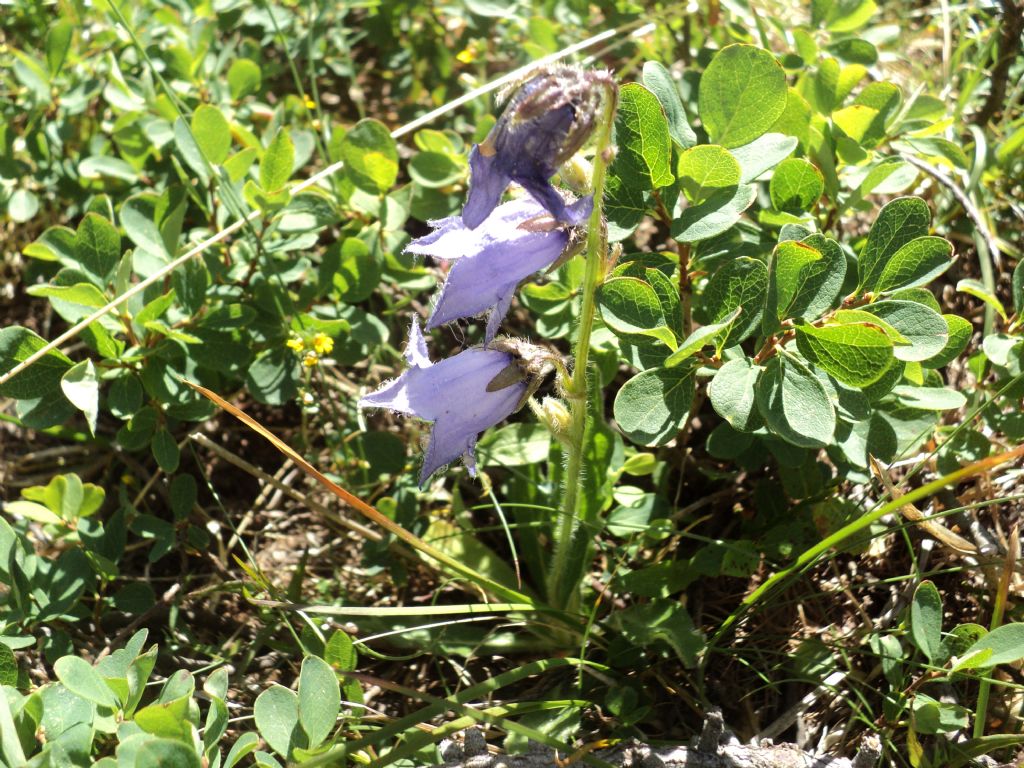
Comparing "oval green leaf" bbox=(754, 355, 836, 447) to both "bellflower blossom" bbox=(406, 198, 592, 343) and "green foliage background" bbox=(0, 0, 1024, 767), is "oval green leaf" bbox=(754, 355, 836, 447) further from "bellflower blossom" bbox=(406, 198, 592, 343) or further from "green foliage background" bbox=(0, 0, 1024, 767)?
"bellflower blossom" bbox=(406, 198, 592, 343)

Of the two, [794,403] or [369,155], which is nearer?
[794,403]

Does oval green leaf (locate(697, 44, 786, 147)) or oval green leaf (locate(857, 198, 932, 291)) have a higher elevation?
oval green leaf (locate(697, 44, 786, 147))

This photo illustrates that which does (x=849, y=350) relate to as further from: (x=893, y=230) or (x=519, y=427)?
(x=519, y=427)

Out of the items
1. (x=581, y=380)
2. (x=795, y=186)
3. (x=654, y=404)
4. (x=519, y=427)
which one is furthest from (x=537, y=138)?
(x=519, y=427)

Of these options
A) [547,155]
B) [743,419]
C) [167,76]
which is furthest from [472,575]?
[167,76]

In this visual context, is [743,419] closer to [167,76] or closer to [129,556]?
[129,556]

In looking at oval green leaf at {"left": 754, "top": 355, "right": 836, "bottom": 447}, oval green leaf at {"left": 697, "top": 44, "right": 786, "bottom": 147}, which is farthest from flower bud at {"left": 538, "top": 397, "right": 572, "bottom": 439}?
oval green leaf at {"left": 697, "top": 44, "right": 786, "bottom": 147}

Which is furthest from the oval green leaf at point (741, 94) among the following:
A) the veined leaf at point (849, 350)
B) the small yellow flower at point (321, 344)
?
the small yellow flower at point (321, 344)
